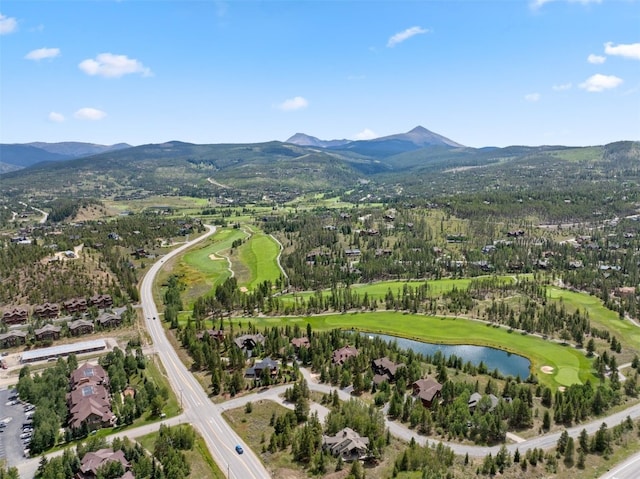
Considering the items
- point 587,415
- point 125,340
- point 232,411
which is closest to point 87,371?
point 125,340

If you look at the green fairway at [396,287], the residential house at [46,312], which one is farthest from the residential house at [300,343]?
the residential house at [46,312]

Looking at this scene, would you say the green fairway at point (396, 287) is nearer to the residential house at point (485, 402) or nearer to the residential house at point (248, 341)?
the residential house at point (248, 341)

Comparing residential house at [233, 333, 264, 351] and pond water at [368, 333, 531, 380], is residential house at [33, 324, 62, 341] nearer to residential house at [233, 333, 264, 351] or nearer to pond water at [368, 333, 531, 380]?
residential house at [233, 333, 264, 351]

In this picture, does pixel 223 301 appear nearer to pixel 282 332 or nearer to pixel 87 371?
pixel 282 332

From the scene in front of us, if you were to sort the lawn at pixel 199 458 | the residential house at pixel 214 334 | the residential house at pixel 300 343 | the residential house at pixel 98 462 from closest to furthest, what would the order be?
the residential house at pixel 98 462 < the lawn at pixel 199 458 < the residential house at pixel 300 343 < the residential house at pixel 214 334

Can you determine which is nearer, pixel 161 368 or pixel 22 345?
pixel 161 368

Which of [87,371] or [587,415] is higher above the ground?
[87,371]

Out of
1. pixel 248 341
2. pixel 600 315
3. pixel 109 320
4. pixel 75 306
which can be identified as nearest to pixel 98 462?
pixel 248 341
